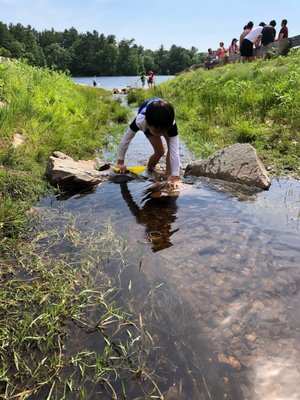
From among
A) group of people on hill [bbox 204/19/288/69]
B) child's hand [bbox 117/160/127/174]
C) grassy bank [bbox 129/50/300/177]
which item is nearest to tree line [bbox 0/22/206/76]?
group of people on hill [bbox 204/19/288/69]

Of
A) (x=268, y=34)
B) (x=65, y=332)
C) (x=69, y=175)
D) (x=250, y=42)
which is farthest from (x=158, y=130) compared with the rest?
(x=268, y=34)

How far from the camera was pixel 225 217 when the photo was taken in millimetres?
3904

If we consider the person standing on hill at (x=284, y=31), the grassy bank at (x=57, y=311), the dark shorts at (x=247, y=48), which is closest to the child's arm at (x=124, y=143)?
→ the grassy bank at (x=57, y=311)

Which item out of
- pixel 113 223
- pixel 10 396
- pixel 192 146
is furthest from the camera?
pixel 192 146

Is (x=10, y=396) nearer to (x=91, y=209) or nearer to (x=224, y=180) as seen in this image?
(x=91, y=209)

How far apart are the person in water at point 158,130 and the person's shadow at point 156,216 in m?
0.54

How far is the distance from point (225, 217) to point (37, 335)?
250 cm

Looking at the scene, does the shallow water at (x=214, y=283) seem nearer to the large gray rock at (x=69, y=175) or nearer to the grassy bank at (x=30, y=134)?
the large gray rock at (x=69, y=175)

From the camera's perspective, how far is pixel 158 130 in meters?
4.36

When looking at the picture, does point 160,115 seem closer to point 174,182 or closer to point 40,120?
point 174,182

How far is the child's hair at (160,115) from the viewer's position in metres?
4.16

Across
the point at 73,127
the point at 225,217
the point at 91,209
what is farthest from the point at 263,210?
the point at 73,127

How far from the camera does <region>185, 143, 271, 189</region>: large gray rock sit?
4.93 meters

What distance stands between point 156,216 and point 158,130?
1.16m
